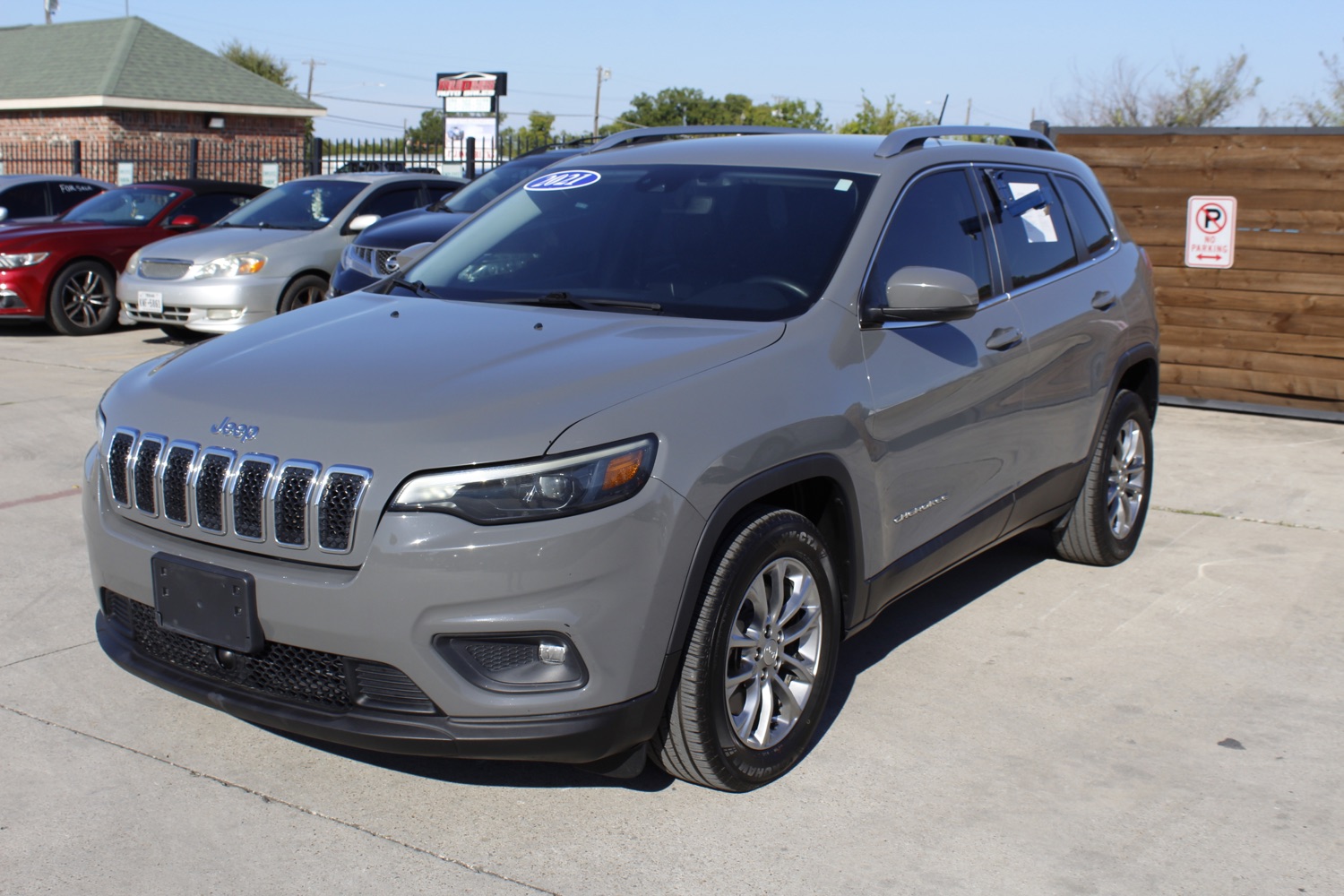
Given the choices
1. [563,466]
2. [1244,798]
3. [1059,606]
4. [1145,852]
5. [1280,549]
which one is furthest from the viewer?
[1280,549]

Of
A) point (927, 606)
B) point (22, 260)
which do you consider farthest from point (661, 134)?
point (22, 260)

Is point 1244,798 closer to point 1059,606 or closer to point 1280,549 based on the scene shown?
point 1059,606

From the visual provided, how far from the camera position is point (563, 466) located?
2990 mm

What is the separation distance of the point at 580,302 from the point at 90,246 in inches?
413

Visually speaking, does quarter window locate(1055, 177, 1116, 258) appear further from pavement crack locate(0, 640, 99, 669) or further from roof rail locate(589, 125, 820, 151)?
pavement crack locate(0, 640, 99, 669)

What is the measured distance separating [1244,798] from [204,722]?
298 cm

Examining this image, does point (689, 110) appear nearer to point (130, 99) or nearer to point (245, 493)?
point (130, 99)

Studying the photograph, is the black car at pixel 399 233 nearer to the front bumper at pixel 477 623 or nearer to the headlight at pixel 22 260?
the headlight at pixel 22 260

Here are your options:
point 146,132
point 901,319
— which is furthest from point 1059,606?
point 146,132

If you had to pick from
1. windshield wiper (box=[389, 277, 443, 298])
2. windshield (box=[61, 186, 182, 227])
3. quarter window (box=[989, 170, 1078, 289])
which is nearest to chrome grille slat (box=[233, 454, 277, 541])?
windshield wiper (box=[389, 277, 443, 298])

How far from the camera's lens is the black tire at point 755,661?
3.29 metres

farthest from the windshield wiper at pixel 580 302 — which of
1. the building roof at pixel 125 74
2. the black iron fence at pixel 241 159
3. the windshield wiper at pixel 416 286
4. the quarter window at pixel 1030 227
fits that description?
the building roof at pixel 125 74

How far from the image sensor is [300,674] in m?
3.19

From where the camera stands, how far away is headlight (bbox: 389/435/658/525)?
2.97 m
